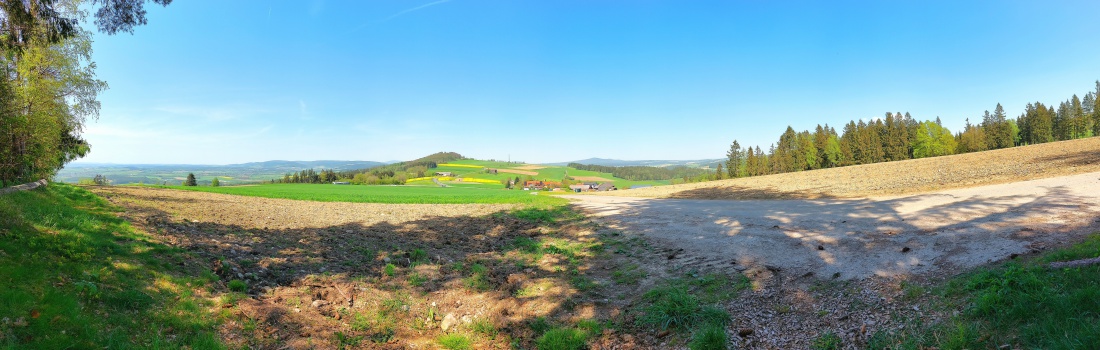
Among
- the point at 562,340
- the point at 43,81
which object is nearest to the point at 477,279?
the point at 562,340

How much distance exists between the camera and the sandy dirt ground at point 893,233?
6766 millimetres

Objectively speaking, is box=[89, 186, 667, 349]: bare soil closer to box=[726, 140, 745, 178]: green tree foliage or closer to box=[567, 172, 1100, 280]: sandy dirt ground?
box=[567, 172, 1100, 280]: sandy dirt ground

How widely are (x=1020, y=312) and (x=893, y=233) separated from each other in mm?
5426

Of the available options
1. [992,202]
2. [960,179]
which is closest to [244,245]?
[992,202]

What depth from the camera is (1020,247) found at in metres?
6.41

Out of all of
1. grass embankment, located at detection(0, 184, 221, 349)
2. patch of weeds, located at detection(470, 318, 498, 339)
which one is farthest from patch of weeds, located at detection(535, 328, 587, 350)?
grass embankment, located at detection(0, 184, 221, 349)

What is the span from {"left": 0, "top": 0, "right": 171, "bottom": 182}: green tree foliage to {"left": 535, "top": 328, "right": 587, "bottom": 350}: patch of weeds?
12132mm

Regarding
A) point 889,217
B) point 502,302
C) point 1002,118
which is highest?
point 1002,118

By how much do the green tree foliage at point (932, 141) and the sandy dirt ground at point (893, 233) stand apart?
297 feet

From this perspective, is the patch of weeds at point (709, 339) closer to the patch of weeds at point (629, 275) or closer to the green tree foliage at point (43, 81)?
the patch of weeds at point (629, 275)

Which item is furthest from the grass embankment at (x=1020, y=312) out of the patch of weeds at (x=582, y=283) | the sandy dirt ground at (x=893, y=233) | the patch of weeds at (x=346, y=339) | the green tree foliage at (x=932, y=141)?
the green tree foliage at (x=932, y=141)

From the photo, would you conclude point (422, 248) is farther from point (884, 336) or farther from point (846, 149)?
point (846, 149)

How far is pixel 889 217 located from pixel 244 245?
17.9 metres

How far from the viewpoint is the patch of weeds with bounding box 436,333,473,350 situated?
5.84m
